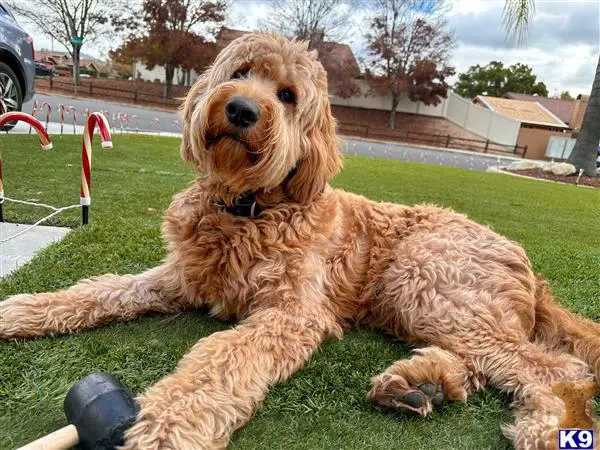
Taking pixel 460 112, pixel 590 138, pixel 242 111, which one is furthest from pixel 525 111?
pixel 242 111

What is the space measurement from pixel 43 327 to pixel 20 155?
247 inches

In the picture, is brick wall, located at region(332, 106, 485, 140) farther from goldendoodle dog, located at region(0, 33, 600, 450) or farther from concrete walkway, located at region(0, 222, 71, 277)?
goldendoodle dog, located at region(0, 33, 600, 450)

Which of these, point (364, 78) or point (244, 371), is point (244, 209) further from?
point (364, 78)

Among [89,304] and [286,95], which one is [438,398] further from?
[89,304]

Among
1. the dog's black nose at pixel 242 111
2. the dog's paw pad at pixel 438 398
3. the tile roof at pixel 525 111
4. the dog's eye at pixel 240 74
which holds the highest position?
the tile roof at pixel 525 111

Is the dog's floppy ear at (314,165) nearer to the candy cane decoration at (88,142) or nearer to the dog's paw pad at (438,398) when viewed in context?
the dog's paw pad at (438,398)

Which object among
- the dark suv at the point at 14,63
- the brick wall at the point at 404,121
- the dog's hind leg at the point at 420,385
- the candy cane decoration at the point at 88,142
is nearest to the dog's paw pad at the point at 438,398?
the dog's hind leg at the point at 420,385

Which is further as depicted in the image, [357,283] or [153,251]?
[153,251]

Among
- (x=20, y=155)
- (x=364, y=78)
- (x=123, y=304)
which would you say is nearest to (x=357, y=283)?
(x=123, y=304)

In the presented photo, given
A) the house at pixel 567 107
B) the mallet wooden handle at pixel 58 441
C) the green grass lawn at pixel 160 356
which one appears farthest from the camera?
the house at pixel 567 107

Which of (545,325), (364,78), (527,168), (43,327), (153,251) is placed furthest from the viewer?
(364,78)

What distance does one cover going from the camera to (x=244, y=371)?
2111mm

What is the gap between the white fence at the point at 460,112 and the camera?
4338 cm

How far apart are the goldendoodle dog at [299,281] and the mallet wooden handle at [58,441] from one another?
52cm
